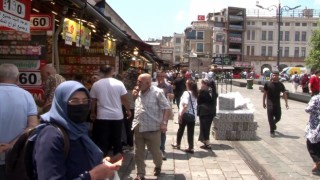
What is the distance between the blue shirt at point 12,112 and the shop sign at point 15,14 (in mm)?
1076

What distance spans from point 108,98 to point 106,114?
0.24 m

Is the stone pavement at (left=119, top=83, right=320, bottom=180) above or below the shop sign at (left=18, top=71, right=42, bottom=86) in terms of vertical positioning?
below

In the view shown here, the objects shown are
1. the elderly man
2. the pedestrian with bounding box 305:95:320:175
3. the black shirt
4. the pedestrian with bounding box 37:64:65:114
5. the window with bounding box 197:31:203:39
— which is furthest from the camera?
the window with bounding box 197:31:203:39

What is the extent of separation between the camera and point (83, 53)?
1210 cm

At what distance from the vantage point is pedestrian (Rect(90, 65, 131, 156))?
6.55m

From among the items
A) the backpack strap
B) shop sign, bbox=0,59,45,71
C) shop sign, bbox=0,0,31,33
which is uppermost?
shop sign, bbox=0,0,31,33

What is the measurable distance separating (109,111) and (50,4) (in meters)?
1.78

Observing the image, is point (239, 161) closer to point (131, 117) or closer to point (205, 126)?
point (205, 126)

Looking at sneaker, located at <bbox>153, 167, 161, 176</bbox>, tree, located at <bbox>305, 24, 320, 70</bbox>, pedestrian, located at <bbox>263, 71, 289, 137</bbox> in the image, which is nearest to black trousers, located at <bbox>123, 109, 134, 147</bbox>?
sneaker, located at <bbox>153, 167, 161, 176</bbox>

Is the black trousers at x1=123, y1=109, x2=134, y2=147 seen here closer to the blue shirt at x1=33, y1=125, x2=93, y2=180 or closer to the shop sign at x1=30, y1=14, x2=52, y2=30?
the shop sign at x1=30, y1=14, x2=52, y2=30

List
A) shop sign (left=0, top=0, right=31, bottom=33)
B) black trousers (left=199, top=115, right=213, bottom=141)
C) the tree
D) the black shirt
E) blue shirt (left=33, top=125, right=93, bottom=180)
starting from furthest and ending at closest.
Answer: the tree → the black shirt → black trousers (left=199, top=115, right=213, bottom=141) → shop sign (left=0, top=0, right=31, bottom=33) → blue shirt (left=33, top=125, right=93, bottom=180)

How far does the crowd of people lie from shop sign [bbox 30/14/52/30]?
3.52ft

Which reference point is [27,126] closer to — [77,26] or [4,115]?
[4,115]

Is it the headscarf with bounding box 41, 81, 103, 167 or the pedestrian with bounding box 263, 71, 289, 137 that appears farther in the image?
the pedestrian with bounding box 263, 71, 289, 137
